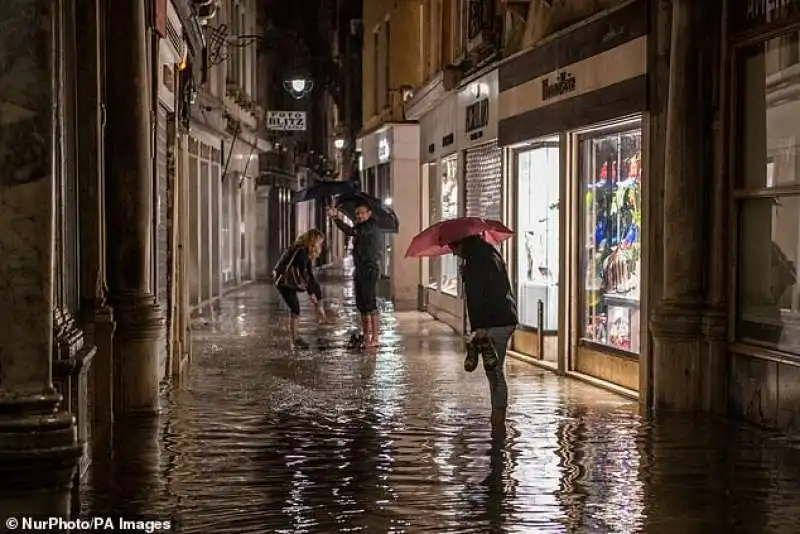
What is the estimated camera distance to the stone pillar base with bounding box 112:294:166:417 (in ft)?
34.6

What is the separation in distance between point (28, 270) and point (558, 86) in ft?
30.3

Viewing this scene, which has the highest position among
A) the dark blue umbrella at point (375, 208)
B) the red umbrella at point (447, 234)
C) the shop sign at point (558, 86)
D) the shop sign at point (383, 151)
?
the shop sign at point (383, 151)

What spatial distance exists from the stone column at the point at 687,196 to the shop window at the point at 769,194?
13.3 inches

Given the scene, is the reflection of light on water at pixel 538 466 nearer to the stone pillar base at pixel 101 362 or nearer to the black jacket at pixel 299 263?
the stone pillar base at pixel 101 362

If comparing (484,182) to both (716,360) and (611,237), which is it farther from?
(716,360)

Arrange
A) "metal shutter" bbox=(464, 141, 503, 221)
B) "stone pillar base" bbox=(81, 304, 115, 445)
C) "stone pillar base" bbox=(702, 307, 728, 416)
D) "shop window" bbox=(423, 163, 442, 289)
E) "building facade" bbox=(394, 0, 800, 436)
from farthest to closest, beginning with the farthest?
"shop window" bbox=(423, 163, 442, 289), "metal shutter" bbox=(464, 141, 503, 221), "stone pillar base" bbox=(702, 307, 728, 416), "building facade" bbox=(394, 0, 800, 436), "stone pillar base" bbox=(81, 304, 115, 445)

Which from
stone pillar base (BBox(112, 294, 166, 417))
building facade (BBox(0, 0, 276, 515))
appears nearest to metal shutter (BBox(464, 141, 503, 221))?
building facade (BBox(0, 0, 276, 515))

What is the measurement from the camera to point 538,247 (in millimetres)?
15750

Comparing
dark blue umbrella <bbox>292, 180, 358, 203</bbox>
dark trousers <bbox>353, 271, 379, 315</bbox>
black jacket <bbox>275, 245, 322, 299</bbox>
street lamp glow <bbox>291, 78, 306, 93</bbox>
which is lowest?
dark trousers <bbox>353, 271, 379, 315</bbox>

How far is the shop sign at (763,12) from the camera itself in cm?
963

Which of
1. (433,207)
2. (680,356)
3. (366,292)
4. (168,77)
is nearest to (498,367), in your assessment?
(680,356)

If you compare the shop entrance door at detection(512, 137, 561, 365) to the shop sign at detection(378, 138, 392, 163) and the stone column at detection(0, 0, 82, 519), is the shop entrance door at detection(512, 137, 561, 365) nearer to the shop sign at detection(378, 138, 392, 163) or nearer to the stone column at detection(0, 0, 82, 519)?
the stone column at detection(0, 0, 82, 519)

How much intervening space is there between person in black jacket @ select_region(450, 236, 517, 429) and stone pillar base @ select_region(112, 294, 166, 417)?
264cm

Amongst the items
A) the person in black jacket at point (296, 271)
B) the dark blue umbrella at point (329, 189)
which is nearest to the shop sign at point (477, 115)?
the dark blue umbrella at point (329, 189)
